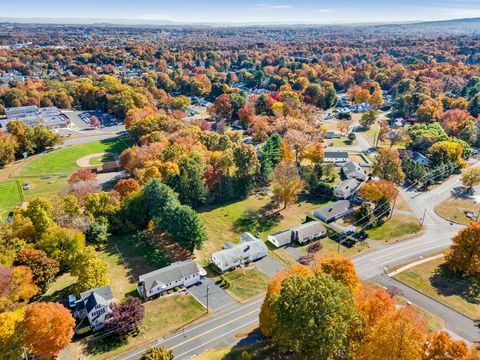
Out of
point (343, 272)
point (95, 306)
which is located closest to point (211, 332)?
point (95, 306)

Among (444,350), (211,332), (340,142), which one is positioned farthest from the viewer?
(340,142)

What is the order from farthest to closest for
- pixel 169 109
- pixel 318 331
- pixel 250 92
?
pixel 250 92, pixel 169 109, pixel 318 331

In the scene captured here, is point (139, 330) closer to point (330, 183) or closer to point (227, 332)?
point (227, 332)

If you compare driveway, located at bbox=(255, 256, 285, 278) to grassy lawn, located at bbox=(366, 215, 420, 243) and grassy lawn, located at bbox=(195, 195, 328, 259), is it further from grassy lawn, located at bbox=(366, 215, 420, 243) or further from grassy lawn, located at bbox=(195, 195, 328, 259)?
grassy lawn, located at bbox=(366, 215, 420, 243)

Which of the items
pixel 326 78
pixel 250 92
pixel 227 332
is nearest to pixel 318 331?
pixel 227 332

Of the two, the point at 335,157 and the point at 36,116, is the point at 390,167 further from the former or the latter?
the point at 36,116

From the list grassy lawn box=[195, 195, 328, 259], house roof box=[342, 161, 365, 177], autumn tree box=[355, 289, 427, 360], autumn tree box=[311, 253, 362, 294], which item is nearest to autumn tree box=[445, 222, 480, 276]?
autumn tree box=[311, 253, 362, 294]
